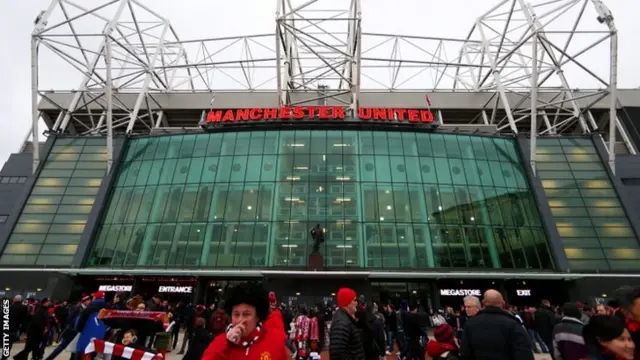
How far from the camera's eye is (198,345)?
612 cm

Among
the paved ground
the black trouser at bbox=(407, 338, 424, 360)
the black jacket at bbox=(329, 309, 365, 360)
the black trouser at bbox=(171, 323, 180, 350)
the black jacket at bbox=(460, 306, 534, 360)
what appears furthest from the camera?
the black trouser at bbox=(171, 323, 180, 350)

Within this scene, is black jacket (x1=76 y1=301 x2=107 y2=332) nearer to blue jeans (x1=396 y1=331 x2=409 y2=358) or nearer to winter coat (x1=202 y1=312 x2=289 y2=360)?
winter coat (x1=202 y1=312 x2=289 y2=360)

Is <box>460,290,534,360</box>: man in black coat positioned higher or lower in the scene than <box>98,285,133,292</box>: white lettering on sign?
lower

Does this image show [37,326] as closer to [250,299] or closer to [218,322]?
[218,322]

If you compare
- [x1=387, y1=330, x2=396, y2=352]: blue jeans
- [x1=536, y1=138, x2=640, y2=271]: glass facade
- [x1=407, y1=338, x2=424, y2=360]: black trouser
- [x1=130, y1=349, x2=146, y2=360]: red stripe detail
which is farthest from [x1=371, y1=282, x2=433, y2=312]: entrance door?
[x1=130, y1=349, x2=146, y2=360]: red stripe detail

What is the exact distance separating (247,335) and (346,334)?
2290 mm

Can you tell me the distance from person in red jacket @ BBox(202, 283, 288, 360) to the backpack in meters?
2.45

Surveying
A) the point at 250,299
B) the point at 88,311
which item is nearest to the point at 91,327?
the point at 88,311

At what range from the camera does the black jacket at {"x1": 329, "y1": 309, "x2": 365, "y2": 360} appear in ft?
17.7

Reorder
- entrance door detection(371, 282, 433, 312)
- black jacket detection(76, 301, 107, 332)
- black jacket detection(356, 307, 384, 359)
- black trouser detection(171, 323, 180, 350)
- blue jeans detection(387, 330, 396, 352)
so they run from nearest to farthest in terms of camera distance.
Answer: black jacket detection(356, 307, 384, 359)
black jacket detection(76, 301, 107, 332)
blue jeans detection(387, 330, 396, 352)
black trouser detection(171, 323, 180, 350)
entrance door detection(371, 282, 433, 312)

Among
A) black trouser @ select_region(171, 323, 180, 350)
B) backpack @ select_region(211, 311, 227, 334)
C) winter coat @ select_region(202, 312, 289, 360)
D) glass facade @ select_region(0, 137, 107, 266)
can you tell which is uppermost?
glass facade @ select_region(0, 137, 107, 266)

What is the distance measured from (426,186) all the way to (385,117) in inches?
292

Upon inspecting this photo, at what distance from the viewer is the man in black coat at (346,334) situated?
5398 millimetres

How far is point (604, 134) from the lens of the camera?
48.5 metres
